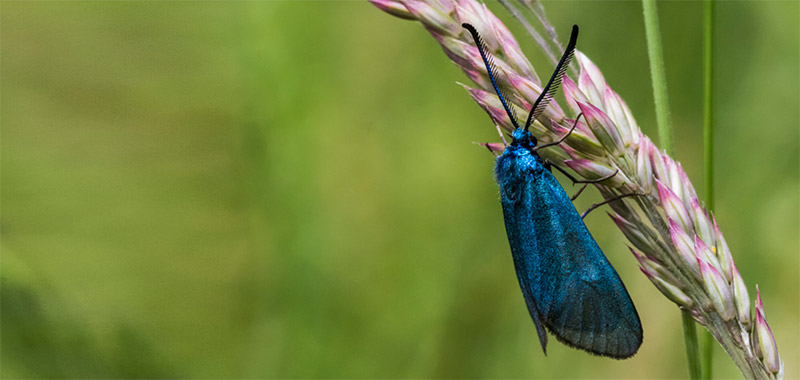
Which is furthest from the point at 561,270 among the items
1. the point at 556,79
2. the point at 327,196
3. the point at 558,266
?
the point at 327,196

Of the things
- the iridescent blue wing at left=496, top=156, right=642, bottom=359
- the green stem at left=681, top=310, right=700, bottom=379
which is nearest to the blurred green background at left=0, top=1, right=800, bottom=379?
the iridescent blue wing at left=496, top=156, right=642, bottom=359

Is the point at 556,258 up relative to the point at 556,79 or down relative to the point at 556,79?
down

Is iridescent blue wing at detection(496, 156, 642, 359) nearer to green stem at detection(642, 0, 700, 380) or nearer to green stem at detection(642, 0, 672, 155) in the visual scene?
green stem at detection(642, 0, 700, 380)

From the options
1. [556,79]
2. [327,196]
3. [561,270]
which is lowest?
[327,196]

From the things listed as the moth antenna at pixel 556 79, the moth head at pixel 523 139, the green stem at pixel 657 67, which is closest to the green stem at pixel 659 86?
the green stem at pixel 657 67

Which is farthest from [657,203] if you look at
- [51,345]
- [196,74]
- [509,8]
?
[196,74]

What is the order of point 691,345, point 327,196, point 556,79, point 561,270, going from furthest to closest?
point 327,196, point 561,270, point 556,79, point 691,345

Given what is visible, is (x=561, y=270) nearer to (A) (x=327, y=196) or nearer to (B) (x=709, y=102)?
(B) (x=709, y=102)

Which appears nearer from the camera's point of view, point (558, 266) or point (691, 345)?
point (691, 345)
